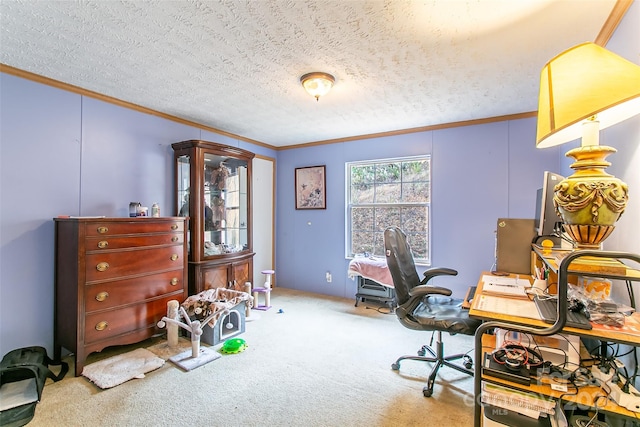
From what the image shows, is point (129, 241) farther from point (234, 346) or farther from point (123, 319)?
point (234, 346)

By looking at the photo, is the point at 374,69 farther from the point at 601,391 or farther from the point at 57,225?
the point at 57,225

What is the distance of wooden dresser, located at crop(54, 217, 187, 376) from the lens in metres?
2.22

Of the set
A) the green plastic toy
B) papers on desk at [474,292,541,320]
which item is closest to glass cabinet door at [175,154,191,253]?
the green plastic toy

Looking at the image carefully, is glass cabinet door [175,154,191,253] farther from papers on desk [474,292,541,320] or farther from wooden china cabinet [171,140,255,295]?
papers on desk [474,292,541,320]

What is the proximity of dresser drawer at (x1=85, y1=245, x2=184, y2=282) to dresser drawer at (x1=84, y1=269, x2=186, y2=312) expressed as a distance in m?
0.06

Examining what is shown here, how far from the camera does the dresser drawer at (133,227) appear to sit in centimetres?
228

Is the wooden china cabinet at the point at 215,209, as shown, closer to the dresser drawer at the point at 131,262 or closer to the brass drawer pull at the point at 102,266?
the dresser drawer at the point at 131,262

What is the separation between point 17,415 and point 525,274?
3612 millimetres

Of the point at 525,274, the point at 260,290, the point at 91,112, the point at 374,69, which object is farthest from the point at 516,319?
the point at 91,112

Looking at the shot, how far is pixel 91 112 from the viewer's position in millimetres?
2693

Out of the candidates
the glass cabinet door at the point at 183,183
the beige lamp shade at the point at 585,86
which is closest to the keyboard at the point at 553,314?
the beige lamp shade at the point at 585,86

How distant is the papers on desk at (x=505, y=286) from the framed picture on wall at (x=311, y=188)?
272 centimetres

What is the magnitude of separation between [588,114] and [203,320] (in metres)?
3.00

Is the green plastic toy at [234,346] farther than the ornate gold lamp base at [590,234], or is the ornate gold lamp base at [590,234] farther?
the green plastic toy at [234,346]
